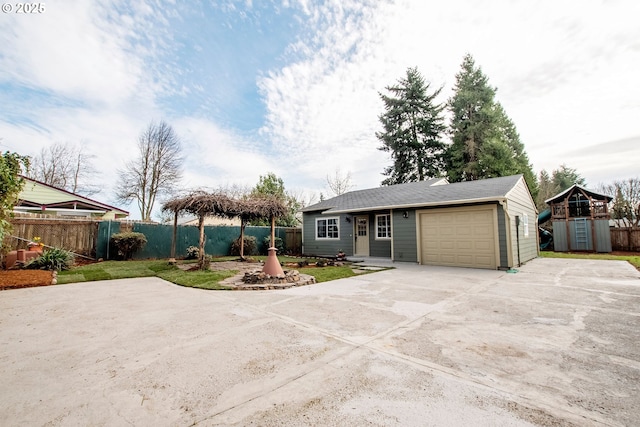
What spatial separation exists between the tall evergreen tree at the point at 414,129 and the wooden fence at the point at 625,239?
37.7ft

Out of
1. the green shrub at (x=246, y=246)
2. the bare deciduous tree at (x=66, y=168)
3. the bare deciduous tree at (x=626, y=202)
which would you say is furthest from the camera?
the bare deciduous tree at (x=66, y=168)

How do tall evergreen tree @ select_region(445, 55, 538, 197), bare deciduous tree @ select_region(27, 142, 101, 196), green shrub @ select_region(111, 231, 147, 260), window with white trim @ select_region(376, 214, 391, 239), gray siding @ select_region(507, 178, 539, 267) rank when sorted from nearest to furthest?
gray siding @ select_region(507, 178, 539, 267) → green shrub @ select_region(111, 231, 147, 260) → window with white trim @ select_region(376, 214, 391, 239) → bare deciduous tree @ select_region(27, 142, 101, 196) → tall evergreen tree @ select_region(445, 55, 538, 197)

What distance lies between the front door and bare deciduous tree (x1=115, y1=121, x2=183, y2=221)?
633 inches

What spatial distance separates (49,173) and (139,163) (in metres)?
7.25

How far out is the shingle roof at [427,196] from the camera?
31.0 feet

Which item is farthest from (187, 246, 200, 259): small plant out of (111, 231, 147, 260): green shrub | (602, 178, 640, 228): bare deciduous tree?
(602, 178, 640, 228): bare deciduous tree

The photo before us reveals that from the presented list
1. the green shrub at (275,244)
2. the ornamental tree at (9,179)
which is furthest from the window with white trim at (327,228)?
the ornamental tree at (9,179)

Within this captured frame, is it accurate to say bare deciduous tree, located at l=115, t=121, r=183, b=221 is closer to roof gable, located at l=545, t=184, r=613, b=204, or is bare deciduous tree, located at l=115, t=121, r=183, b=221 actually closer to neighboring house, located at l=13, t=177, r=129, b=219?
neighboring house, located at l=13, t=177, r=129, b=219

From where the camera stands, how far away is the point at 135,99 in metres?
11.6

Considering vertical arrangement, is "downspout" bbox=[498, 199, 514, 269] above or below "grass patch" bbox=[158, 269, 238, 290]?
above

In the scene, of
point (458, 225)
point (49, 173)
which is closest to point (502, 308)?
point (458, 225)

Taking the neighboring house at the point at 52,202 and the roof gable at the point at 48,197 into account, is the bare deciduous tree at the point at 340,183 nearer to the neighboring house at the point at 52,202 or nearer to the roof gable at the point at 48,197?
the neighboring house at the point at 52,202

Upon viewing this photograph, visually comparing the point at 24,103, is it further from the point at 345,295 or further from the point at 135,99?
the point at 345,295

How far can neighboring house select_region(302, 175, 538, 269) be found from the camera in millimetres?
9062
